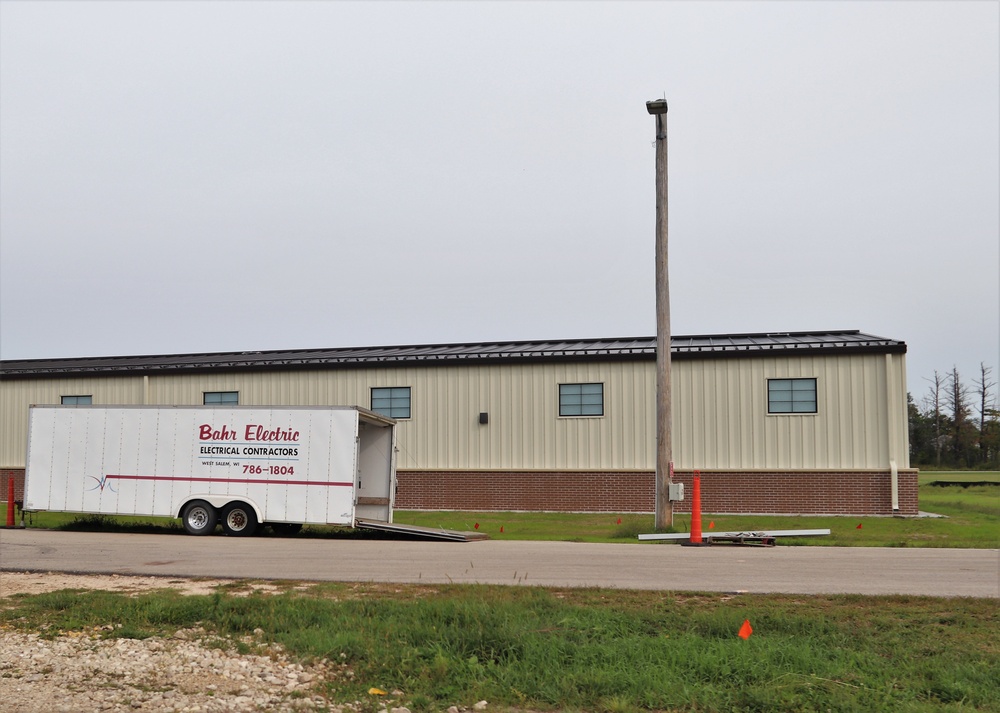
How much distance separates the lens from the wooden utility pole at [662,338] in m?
18.8

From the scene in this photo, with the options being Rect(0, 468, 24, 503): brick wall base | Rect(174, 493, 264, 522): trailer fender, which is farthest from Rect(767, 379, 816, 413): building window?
Rect(0, 468, 24, 503): brick wall base

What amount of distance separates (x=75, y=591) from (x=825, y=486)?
770 inches

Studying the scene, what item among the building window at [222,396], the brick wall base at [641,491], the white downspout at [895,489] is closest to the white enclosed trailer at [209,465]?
the brick wall base at [641,491]

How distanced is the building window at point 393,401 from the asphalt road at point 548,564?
38.0ft

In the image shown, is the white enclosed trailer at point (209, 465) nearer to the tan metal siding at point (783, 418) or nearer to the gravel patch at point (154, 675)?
the tan metal siding at point (783, 418)

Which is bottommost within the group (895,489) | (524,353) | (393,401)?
(895,489)

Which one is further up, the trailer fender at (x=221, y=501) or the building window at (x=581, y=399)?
the building window at (x=581, y=399)

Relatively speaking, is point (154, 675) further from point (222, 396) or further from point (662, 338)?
point (222, 396)

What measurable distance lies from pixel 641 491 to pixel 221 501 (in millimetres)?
12009

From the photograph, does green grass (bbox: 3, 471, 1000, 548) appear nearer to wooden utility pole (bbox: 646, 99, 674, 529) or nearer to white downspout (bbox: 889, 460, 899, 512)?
wooden utility pole (bbox: 646, 99, 674, 529)

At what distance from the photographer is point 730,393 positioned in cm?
2612

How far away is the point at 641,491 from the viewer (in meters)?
26.5

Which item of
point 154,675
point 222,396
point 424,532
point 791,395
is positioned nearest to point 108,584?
point 154,675

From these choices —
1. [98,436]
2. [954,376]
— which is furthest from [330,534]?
[954,376]
